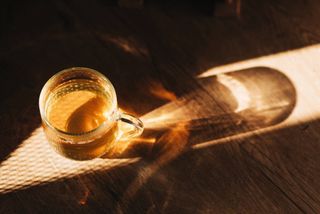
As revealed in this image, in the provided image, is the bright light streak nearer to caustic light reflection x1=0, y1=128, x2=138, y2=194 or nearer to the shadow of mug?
the shadow of mug

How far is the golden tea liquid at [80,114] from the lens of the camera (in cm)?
83

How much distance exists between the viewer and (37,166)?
87cm

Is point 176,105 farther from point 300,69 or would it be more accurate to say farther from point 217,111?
point 300,69

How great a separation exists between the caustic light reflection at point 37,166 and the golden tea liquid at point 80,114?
0.08 ft

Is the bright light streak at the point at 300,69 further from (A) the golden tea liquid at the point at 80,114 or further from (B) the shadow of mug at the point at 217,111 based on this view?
(A) the golden tea liquid at the point at 80,114

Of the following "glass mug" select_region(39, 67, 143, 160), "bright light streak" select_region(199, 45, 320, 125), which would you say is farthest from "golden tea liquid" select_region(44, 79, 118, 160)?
"bright light streak" select_region(199, 45, 320, 125)

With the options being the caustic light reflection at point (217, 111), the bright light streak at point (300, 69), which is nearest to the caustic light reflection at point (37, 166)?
the caustic light reflection at point (217, 111)

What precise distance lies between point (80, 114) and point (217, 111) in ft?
0.92

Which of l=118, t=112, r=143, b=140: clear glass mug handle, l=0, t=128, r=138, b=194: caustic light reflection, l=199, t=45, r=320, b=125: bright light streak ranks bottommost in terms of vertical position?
l=0, t=128, r=138, b=194: caustic light reflection

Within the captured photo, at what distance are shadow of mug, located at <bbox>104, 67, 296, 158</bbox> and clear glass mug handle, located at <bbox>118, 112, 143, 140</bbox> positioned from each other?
17 mm

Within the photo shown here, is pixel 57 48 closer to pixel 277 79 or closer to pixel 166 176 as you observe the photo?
pixel 166 176

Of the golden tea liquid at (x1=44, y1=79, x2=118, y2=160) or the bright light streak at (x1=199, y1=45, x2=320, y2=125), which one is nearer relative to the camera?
the golden tea liquid at (x1=44, y1=79, x2=118, y2=160)

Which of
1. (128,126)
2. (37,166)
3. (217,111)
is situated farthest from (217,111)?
(37,166)

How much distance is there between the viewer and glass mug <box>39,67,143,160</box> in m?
0.81
